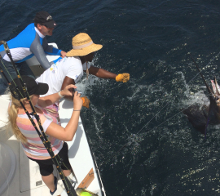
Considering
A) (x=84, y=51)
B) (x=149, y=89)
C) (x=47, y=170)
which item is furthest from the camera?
(x=149, y=89)

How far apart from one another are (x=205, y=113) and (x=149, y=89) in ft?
4.26

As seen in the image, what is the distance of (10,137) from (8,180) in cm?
70

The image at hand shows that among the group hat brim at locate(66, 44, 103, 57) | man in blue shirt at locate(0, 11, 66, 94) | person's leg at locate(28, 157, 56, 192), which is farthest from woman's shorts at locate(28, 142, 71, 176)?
man in blue shirt at locate(0, 11, 66, 94)

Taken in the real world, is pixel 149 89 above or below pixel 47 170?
below

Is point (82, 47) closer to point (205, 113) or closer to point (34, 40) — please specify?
point (34, 40)

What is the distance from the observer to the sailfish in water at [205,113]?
353cm

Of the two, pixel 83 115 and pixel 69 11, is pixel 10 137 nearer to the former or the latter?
pixel 83 115

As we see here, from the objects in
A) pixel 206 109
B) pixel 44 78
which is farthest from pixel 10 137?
pixel 206 109

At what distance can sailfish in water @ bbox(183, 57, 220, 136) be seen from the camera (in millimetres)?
3529

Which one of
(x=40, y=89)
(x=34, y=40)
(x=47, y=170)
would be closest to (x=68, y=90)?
(x=40, y=89)

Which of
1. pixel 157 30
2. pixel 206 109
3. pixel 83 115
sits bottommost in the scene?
pixel 206 109

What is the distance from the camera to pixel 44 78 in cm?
253

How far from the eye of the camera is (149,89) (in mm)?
4598

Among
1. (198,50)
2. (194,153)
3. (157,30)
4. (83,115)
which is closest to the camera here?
(194,153)
